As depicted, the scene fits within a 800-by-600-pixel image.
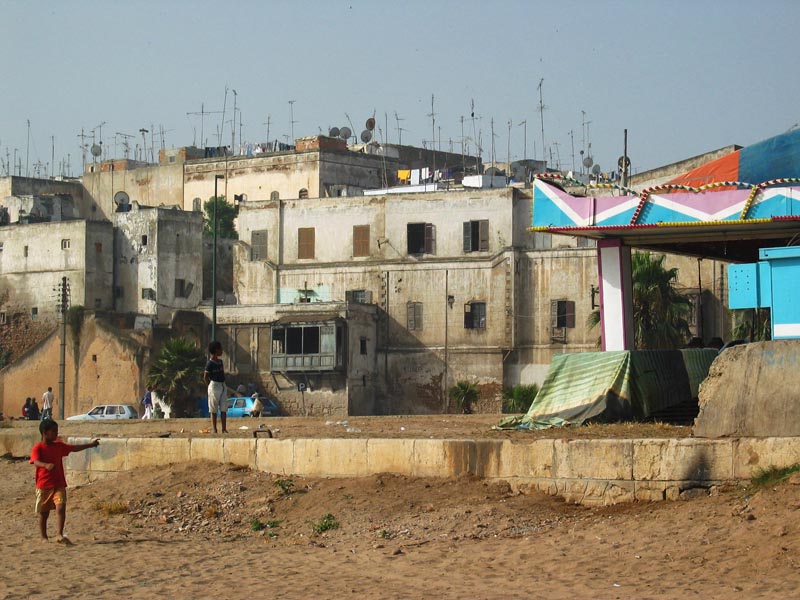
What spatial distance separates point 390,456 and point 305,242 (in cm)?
4140

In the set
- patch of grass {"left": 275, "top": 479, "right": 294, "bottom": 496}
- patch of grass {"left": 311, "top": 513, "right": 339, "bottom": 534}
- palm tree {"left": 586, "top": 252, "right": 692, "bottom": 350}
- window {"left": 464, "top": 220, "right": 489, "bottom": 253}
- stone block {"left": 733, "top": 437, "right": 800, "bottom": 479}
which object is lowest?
patch of grass {"left": 311, "top": 513, "right": 339, "bottom": 534}

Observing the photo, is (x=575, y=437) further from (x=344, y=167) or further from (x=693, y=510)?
(x=344, y=167)

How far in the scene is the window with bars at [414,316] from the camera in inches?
2117

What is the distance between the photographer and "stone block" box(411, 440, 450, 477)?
1566 cm

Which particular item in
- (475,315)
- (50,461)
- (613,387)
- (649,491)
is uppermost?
(475,315)

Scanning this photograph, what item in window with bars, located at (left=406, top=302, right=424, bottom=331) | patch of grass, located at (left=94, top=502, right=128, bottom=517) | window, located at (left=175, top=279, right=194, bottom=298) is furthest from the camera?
window, located at (left=175, top=279, right=194, bottom=298)

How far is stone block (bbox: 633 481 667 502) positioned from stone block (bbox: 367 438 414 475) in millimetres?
3164

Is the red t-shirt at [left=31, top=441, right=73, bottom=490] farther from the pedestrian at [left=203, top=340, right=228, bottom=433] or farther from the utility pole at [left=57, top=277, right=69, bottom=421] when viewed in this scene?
the utility pole at [left=57, top=277, right=69, bottom=421]

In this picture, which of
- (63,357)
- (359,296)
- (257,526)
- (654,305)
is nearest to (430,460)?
(257,526)

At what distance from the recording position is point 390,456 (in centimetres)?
1623

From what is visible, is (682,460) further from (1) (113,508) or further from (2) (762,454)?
(1) (113,508)

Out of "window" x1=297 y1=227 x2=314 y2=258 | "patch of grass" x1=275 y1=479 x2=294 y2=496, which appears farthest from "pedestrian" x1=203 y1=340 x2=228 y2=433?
"window" x1=297 y1=227 x2=314 y2=258

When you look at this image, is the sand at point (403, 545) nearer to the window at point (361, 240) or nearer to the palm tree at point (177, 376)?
the palm tree at point (177, 376)

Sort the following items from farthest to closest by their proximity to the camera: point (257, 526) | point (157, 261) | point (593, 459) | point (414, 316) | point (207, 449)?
point (157, 261), point (414, 316), point (207, 449), point (257, 526), point (593, 459)
